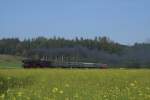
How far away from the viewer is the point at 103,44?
136 meters

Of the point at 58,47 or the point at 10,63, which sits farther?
the point at 58,47

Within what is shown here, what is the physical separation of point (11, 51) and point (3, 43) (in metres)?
3.74

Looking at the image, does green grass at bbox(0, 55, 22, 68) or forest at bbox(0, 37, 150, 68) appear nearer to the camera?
green grass at bbox(0, 55, 22, 68)

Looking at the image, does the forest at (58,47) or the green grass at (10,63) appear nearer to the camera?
the green grass at (10,63)

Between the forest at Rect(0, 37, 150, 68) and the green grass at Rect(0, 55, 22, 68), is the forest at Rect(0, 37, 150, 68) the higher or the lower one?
the higher one

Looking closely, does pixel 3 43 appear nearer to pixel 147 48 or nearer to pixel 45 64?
pixel 147 48

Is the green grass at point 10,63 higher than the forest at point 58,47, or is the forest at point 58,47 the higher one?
the forest at point 58,47

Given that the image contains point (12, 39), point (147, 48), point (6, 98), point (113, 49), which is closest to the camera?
point (6, 98)

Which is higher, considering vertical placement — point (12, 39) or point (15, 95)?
point (12, 39)

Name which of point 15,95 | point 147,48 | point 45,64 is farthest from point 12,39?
point 15,95

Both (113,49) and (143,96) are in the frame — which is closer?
(143,96)

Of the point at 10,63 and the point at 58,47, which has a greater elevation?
the point at 58,47

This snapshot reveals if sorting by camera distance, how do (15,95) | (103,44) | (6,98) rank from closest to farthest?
(6,98) < (15,95) < (103,44)

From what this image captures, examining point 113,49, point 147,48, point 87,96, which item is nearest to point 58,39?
point 113,49
